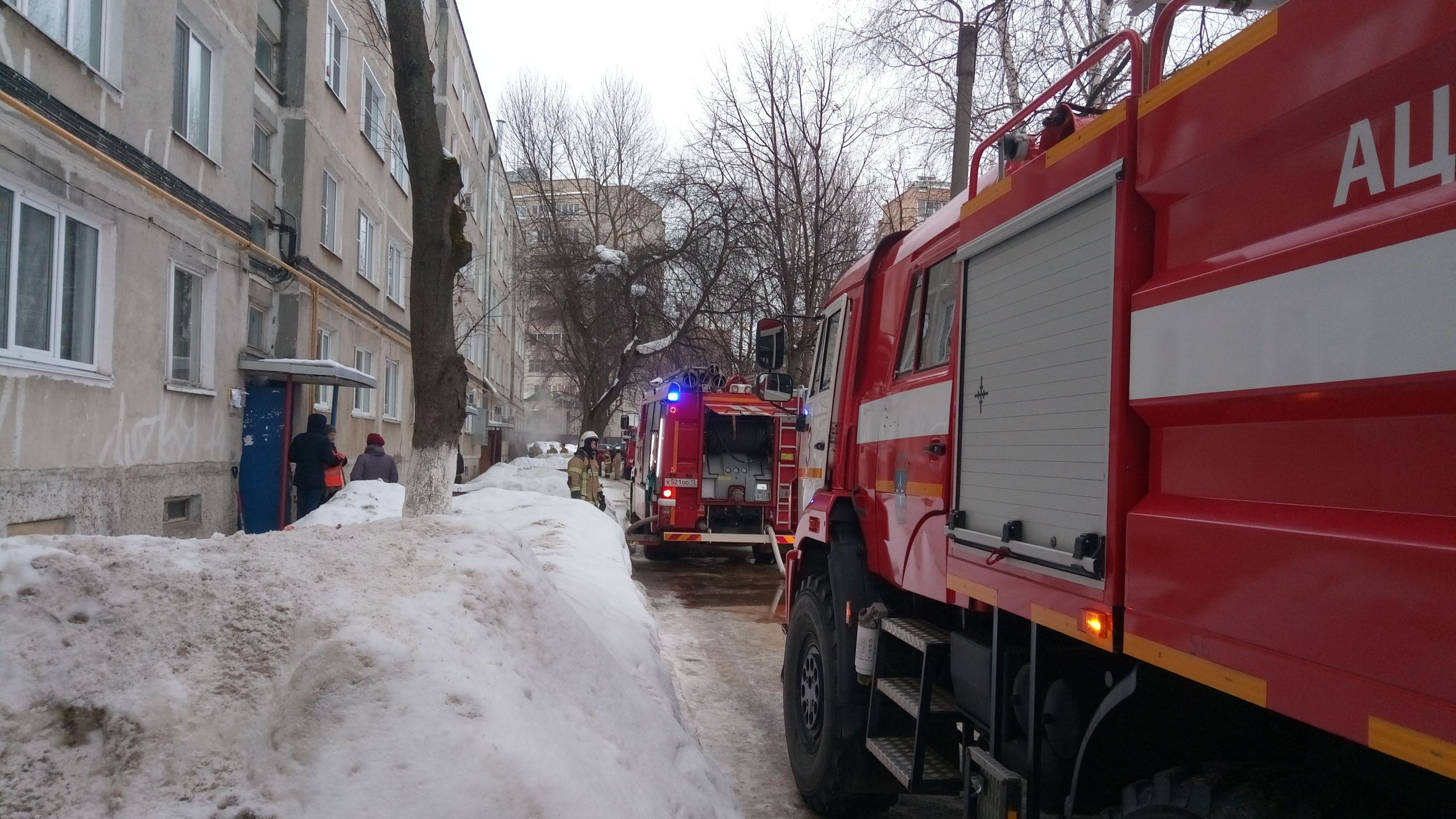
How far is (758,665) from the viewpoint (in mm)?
7477

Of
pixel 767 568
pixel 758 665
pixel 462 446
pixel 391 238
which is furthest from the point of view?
pixel 462 446

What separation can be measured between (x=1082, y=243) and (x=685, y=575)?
1066 cm

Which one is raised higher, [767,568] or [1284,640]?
[1284,640]

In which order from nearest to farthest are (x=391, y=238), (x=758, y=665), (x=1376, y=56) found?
(x=1376, y=56)
(x=758, y=665)
(x=391, y=238)

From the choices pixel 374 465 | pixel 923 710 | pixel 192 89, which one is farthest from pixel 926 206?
pixel 923 710

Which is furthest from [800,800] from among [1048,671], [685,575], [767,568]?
[767,568]

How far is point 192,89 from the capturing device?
9.80 meters

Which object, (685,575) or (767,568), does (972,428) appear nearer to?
(685,575)

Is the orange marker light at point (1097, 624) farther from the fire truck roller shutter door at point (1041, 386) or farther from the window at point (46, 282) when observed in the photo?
the window at point (46, 282)

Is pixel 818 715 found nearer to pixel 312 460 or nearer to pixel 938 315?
pixel 938 315

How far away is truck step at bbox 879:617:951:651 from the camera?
11.2 feet

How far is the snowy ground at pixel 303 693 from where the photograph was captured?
104 inches

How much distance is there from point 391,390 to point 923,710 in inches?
681

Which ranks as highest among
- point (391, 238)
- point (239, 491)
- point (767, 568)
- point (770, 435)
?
point (391, 238)
